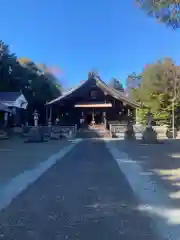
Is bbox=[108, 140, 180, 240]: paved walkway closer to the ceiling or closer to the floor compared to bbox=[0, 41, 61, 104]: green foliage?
closer to the floor

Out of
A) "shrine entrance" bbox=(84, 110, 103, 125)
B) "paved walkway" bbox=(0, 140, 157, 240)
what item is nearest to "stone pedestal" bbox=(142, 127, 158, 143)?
"shrine entrance" bbox=(84, 110, 103, 125)

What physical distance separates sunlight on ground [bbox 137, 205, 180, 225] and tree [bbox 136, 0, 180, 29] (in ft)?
17.8

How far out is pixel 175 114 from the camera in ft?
119

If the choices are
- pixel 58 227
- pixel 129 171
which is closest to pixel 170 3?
pixel 129 171

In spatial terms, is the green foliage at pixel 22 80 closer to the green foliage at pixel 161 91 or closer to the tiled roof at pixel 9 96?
the tiled roof at pixel 9 96

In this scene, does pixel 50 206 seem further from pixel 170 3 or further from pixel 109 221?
pixel 170 3

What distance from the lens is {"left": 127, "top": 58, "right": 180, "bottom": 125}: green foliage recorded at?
36.4 metres

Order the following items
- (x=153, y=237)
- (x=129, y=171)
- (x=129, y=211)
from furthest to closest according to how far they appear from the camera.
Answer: (x=129, y=171)
(x=129, y=211)
(x=153, y=237)

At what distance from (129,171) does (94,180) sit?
5.89 ft

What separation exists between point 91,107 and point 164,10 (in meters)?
25.6

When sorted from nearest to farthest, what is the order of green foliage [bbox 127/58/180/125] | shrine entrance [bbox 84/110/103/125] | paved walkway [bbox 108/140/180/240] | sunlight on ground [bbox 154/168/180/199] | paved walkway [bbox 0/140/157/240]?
paved walkway [bbox 0/140/157/240]
paved walkway [bbox 108/140/180/240]
sunlight on ground [bbox 154/168/180/199]
shrine entrance [bbox 84/110/103/125]
green foliage [bbox 127/58/180/125]

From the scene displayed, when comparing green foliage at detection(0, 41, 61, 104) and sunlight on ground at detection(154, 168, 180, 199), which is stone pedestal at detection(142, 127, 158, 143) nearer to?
sunlight on ground at detection(154, 168, 180, 199)

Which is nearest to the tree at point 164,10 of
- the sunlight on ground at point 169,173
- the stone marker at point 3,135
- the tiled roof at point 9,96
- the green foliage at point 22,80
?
the sunlight on ground at point 169,173

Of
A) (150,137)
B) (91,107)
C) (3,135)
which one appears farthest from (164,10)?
(91,107)
